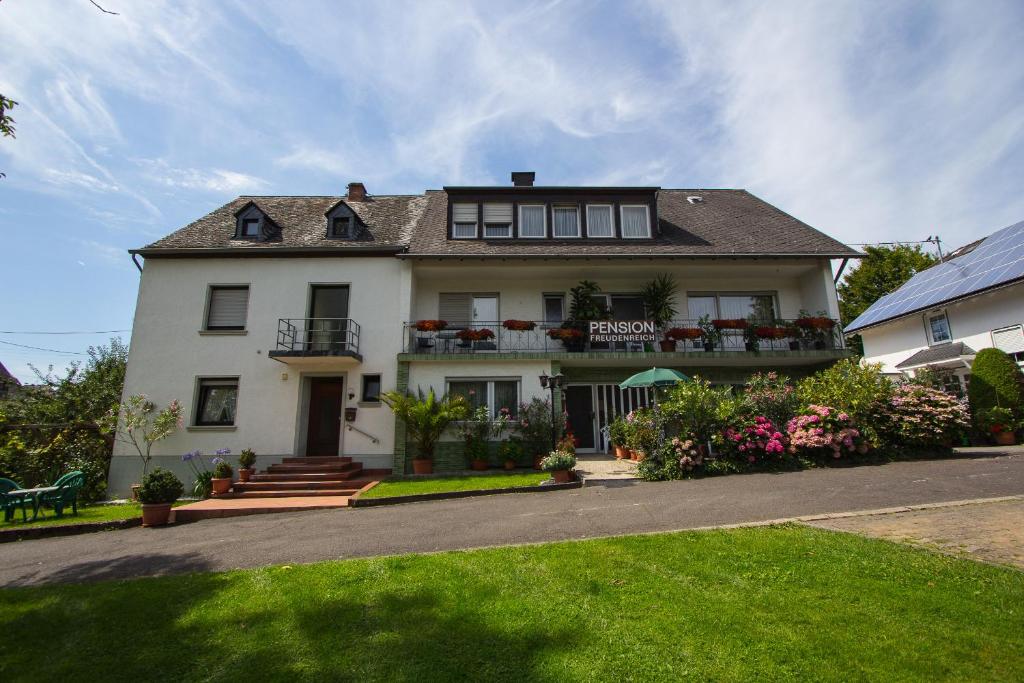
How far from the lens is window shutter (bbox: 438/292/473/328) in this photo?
16.4 meters

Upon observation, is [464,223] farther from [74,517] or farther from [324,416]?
[74,517]

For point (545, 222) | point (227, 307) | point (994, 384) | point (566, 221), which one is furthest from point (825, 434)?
point (227, 307)

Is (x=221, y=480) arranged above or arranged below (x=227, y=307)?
below

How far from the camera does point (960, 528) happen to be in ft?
17.0

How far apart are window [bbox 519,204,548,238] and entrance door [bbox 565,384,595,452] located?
5.48m

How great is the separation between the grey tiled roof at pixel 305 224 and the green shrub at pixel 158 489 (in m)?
8.33

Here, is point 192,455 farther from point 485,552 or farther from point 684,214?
point 684,214

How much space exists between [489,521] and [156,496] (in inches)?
249

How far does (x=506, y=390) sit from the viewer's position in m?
14.5

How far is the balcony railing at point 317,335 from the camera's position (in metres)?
14.3

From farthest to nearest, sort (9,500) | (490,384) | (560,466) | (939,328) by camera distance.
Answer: (939,328) < (490,384) < (560,466) < (9,500)

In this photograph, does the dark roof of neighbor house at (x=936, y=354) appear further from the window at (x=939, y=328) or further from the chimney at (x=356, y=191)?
the chimney at (x=356, y=191)

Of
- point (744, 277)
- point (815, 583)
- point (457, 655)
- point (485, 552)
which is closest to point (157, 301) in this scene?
point (485, 552)

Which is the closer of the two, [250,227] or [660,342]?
[660,342]
